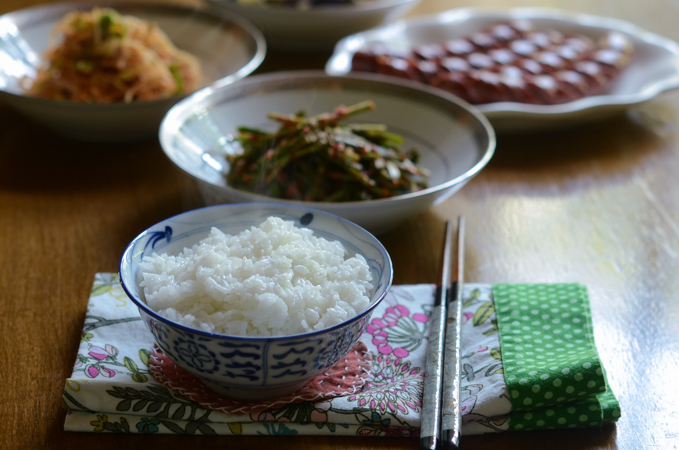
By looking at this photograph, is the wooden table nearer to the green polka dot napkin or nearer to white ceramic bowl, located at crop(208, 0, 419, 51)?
the green polka dot napkin

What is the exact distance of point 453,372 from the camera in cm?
88

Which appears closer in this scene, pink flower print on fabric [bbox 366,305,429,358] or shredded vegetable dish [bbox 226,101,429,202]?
pink flower print on fabric [bbox 366,305,429,358]

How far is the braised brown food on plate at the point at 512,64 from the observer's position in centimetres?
184

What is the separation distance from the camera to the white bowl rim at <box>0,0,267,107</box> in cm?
147

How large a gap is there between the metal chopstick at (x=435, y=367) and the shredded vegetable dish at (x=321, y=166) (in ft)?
0.75

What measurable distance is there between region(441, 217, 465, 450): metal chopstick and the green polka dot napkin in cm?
8

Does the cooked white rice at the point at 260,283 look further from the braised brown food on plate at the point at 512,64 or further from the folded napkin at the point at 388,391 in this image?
the braised brown food on plate at the point at 512,64

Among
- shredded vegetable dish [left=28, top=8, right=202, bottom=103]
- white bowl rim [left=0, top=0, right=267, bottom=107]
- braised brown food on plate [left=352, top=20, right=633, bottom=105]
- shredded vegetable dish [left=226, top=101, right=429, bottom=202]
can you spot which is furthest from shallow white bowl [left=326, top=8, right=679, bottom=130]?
shredded vegetable dish [left=28, top=8, right=202, bottom=103]

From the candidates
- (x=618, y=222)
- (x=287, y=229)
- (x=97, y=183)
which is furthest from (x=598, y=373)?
(x=97, y=183)

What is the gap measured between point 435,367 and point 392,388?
72 mm

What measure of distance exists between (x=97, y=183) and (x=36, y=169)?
19cm

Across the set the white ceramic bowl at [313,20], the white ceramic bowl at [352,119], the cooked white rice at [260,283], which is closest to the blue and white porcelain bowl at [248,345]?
the cooked white rice at [260,283]

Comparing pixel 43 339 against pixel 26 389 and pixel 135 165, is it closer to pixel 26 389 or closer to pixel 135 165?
pixel 26 389

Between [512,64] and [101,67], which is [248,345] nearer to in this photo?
[101,67]
